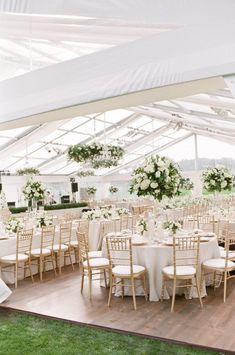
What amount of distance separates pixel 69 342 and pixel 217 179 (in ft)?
20.7

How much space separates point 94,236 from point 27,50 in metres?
4.74

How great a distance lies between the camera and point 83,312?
5.26 metres

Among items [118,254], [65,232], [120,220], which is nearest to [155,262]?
[118,254]

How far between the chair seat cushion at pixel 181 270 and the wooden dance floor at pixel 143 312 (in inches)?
18.6

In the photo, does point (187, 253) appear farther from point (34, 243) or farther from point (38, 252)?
point (34, 243)

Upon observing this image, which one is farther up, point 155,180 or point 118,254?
point 155,180

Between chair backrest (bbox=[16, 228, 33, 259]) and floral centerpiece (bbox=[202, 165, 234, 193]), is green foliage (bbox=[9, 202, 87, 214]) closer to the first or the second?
chair backrest (bbox=[16, 228, 33, 259])

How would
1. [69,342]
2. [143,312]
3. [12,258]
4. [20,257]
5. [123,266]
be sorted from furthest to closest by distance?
[20,257] → [12,258] → [123,266] → [143,312] → [69,342]

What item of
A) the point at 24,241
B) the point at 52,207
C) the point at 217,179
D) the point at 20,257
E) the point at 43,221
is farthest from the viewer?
the point at 52,207

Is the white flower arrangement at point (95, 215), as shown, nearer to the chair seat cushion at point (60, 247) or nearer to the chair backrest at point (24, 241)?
the chair seat cushion at point (60, 247)

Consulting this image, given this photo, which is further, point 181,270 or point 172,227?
point 172,227

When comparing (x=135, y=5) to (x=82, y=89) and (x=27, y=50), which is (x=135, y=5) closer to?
(x=82, y=89)

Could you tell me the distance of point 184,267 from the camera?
215 inches

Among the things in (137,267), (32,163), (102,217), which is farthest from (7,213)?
(137,267)
